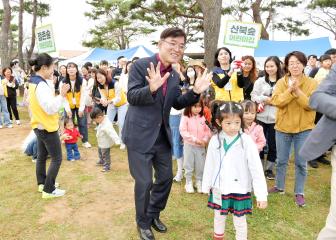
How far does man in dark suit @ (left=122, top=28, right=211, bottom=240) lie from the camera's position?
2.80m

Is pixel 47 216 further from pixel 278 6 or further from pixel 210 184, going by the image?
pixel 278 6

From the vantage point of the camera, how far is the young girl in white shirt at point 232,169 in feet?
8.99

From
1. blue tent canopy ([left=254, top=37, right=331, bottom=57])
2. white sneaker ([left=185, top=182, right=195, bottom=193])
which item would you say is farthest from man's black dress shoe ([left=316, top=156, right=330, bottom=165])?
blue tent canopy ([left=254, top=37, right=331, bottom=57])

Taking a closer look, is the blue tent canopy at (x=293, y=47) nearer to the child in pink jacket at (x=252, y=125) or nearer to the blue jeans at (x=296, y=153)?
the blue jeans at (x=296, y=153)

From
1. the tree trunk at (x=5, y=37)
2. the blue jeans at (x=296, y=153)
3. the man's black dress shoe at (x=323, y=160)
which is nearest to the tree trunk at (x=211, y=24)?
the man's black dress shoe at (x=323, y=160)

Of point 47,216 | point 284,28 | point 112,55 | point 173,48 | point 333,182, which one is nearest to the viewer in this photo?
point 333,182

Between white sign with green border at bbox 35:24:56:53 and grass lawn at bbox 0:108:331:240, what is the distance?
3761 mm

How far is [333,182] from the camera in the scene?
7.30ft

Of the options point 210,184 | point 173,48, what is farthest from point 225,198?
point 173,48

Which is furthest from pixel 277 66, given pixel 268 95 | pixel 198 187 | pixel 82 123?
pixel 82 123

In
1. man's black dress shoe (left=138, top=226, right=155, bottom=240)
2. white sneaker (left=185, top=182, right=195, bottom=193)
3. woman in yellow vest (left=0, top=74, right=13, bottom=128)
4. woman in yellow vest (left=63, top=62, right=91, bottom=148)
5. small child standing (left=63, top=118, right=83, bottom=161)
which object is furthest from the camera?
woman in yellow vest (left=0, top=74, right=13, bottom=128)

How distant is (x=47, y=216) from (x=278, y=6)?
23.0 meters

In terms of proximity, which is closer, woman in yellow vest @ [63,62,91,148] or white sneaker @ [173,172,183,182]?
white sneaker @ [173,172,183,182]

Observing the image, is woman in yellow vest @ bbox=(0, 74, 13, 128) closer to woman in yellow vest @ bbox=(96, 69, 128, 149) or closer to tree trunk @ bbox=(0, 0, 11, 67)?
woman in yellow vest @ bbox=(96, 69, 128, 149)
